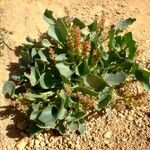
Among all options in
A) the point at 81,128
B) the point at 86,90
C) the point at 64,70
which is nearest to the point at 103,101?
the point at 86,90

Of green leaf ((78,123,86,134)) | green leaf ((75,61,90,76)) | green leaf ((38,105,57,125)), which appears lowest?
green leaf ((78,123,86,134))

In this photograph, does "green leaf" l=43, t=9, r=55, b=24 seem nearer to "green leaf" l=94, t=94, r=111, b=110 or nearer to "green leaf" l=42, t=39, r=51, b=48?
"green leaf" l=42, t=39, r=51, b=48

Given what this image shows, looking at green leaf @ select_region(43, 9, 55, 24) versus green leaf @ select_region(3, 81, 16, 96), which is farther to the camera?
green leaf @ select_region(43, 9, 55, 24)

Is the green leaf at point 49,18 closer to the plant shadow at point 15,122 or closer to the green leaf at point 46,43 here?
the green leaf at point 46,43

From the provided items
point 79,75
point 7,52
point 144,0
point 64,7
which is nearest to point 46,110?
point 79,75

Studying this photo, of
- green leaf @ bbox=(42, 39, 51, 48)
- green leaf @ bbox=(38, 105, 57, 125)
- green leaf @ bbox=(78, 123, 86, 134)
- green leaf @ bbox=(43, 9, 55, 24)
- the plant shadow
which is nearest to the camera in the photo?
green leaf @ bbox=(38, 105, 57, 125)

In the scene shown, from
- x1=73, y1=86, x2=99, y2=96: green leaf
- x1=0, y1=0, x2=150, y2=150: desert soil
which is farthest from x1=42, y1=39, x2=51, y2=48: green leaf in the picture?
x1=73, y1=86, x2=99, y2=96: green leaf
